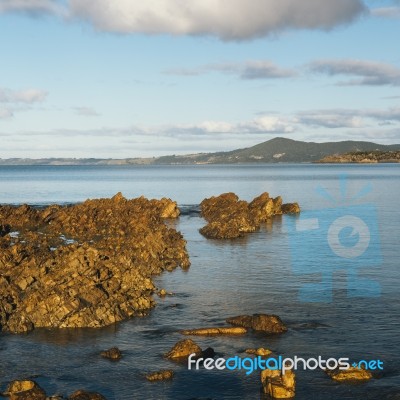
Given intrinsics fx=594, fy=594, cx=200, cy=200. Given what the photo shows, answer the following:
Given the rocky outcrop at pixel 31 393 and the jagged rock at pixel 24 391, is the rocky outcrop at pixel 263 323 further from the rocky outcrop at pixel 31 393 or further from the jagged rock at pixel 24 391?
the jagged rock at pixel 24 391

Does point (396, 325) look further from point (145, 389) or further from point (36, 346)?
point (36, 346)

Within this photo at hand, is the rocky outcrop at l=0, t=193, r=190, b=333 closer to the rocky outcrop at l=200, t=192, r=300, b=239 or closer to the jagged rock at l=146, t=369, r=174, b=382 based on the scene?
the jagged rock at l=146, t=369, r=174, b=382

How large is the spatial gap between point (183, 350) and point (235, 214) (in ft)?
226

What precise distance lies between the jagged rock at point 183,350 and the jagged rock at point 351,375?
8.23 metres

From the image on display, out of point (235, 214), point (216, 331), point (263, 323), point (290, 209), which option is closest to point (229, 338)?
point (216, 331)

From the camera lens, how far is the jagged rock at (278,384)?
→ 30.5m

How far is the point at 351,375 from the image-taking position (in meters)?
32.9

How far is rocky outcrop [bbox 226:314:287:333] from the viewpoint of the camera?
4100cm

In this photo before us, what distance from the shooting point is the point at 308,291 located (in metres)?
52.8

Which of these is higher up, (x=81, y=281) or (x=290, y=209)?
(x=290, y=209)

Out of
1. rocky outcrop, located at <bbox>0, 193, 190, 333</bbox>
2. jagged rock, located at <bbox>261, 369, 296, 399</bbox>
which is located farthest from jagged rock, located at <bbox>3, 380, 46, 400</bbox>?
rocky outcrop, located at <bbox>0, 193, 190, 333</bbox>

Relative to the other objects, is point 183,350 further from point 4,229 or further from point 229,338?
point 4,229

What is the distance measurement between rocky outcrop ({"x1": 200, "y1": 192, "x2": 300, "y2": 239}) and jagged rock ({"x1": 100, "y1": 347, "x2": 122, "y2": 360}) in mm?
52634

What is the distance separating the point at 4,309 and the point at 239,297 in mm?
19129
